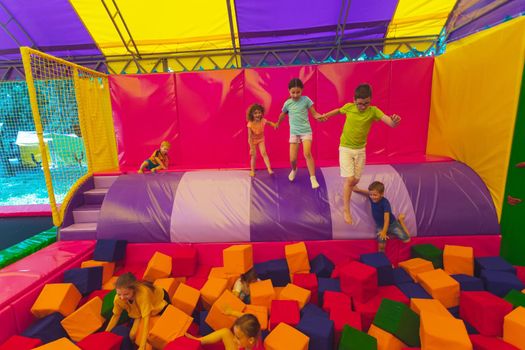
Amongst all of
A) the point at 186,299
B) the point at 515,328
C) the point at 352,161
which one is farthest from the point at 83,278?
the point at 515,328

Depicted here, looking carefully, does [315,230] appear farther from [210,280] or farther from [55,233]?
[55,233]

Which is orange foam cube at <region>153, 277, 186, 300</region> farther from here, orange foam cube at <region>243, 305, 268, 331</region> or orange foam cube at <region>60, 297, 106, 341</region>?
orange foam cube at <region>243, 305, 268, 331</region>

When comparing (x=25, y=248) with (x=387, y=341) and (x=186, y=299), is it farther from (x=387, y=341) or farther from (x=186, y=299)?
(x=387, y=341)

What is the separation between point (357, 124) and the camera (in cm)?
320

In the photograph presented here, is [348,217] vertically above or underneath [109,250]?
above

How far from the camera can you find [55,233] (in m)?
4.02

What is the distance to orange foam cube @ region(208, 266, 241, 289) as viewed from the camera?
3090 millimetres

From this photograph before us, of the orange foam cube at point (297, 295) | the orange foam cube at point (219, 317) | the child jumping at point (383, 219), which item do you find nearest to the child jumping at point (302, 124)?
the child jumping at point (383, 219)

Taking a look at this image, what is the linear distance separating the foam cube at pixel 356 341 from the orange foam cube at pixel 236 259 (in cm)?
126

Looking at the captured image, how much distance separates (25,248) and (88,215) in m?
0.80

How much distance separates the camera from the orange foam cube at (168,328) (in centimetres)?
233

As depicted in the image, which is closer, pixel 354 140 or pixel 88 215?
pixel 354 140

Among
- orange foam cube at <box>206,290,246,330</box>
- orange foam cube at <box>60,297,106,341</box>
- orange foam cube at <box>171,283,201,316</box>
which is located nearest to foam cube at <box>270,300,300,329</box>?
orange foam cube at <box>206,290,246,330</box>

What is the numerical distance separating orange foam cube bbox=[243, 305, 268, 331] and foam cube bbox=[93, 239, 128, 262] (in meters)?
1.73
